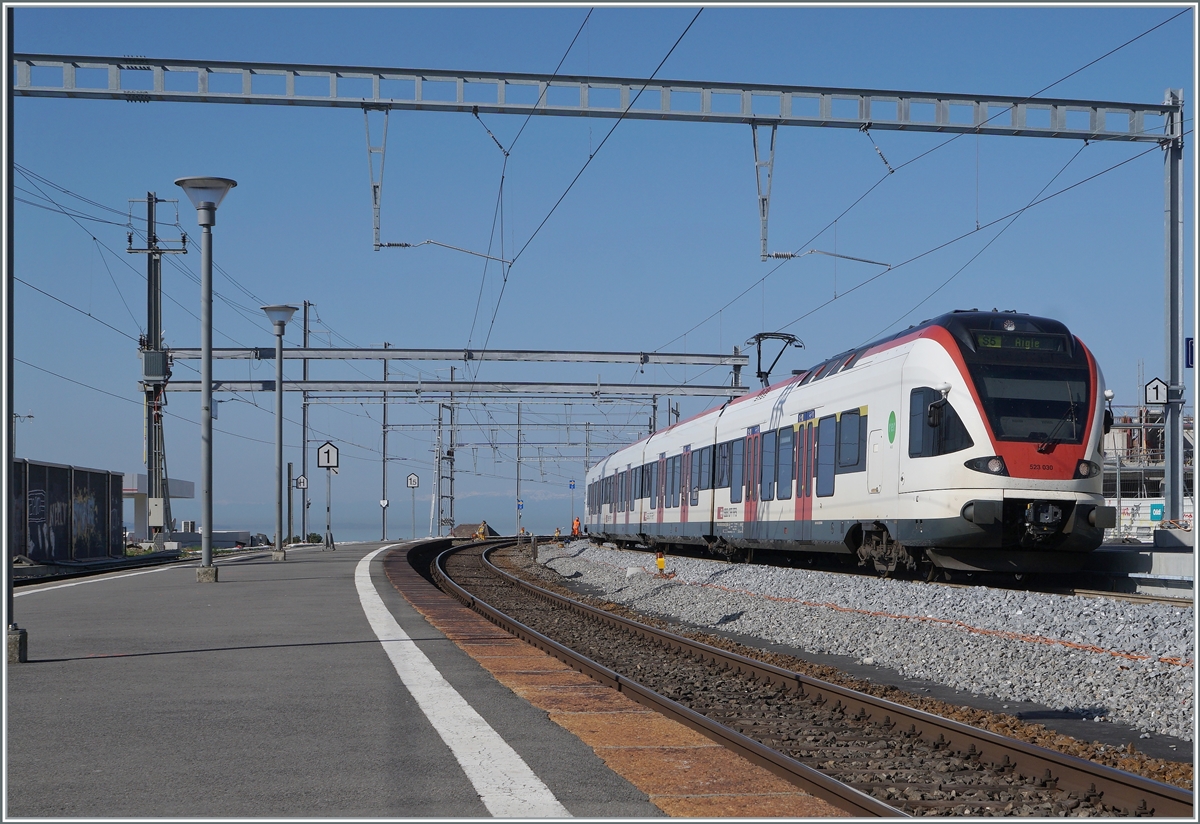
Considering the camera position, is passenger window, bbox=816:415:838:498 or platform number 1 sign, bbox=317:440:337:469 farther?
platform number 1 sign, bbox=317:440:337:469

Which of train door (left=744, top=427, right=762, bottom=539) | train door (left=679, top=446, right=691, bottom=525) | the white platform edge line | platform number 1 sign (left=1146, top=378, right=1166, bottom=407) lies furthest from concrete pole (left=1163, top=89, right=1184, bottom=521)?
the white platform edge line

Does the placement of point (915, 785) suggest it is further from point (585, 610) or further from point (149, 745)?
point (585, 610)

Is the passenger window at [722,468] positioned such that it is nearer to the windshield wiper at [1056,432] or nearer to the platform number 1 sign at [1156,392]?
the platform number 1 sign at [1156,392]

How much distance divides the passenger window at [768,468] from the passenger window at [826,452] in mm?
2738

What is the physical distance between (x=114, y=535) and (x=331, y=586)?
16873mm

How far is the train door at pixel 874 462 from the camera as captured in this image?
1773cm

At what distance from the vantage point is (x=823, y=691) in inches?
374

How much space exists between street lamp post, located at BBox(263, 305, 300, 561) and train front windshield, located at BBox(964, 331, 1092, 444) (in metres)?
20.0

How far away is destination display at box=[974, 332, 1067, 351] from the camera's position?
53.7 ft

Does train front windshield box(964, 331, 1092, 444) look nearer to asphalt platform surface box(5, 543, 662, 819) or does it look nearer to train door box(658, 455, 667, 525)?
asphalt platform surface box(5, 543, 662, 819)

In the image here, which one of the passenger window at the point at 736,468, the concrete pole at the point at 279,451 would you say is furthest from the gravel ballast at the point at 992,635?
the concrete pole at the point at 279,451

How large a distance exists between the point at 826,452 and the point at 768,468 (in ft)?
11.5

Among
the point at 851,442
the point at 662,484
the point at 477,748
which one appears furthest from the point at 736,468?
the point at 477,748

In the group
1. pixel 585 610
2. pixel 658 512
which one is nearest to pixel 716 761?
pixel 585 610
